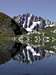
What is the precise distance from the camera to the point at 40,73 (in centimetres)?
4341

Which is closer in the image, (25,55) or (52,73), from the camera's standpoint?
(52,73)

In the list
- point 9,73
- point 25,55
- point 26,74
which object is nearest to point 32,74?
point 26,74

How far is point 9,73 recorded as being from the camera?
44.0 meters

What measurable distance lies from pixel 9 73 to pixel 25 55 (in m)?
37.0

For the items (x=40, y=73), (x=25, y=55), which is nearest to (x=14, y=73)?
(x=40, y=73)

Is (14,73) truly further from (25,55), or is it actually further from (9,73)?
(25,55)

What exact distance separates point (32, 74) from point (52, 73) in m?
3.11

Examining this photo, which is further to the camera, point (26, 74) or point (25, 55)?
point (25, 55)

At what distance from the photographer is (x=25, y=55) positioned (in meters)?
80.9

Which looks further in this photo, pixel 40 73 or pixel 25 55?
pixel 25 55

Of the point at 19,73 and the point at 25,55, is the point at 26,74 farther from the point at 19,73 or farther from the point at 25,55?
the point at 25,55

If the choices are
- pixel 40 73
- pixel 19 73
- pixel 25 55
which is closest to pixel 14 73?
pixel 19 73

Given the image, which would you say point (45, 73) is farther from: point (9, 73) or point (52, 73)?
point (9, 73)

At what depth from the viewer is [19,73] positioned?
43.7 meters
